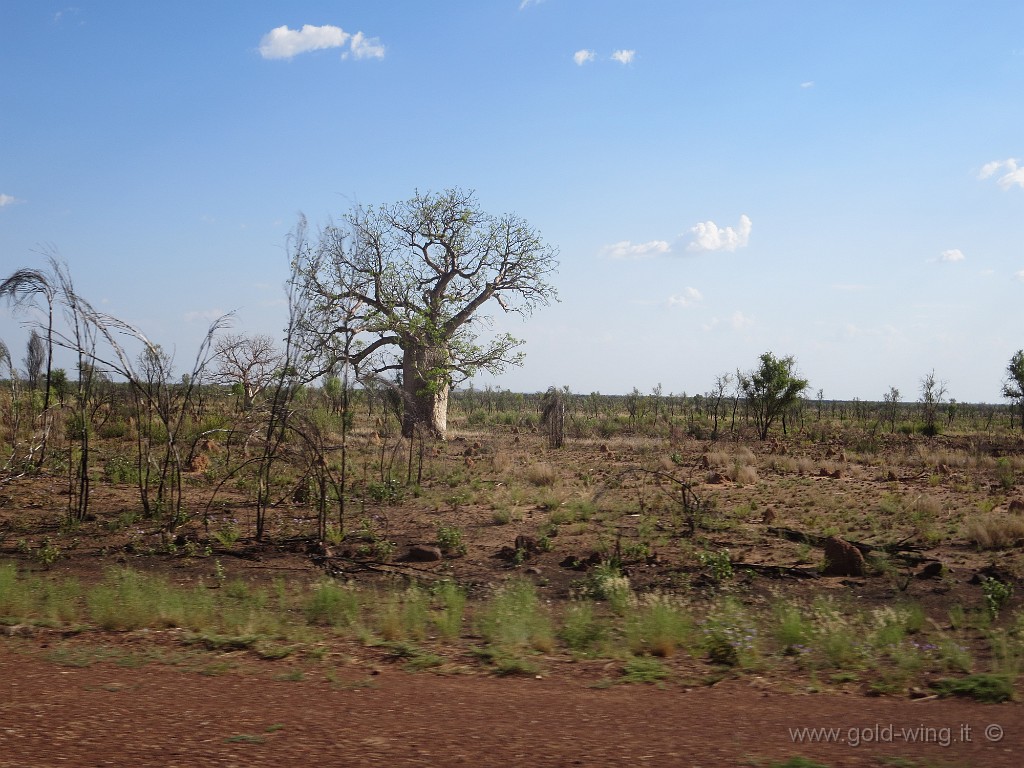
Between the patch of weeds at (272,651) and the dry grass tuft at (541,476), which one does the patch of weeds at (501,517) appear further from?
the patch of weeds at (272,651)

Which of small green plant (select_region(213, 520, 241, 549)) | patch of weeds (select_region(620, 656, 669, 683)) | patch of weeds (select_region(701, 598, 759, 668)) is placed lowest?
patch of weeds (select_region(620, 656, 669, 683))

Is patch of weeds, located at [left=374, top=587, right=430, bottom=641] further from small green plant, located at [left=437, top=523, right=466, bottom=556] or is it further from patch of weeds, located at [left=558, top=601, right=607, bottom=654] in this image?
small green plant, located at [left=437, top=523, right=466, bottom=556]

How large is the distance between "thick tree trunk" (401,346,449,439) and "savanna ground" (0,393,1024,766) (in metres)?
8.09

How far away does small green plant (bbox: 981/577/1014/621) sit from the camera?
782 centimetres

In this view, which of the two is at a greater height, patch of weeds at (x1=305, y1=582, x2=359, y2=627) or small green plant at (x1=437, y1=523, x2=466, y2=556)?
small green plant at (x1=437, y1=523, x2=466, y2=556)

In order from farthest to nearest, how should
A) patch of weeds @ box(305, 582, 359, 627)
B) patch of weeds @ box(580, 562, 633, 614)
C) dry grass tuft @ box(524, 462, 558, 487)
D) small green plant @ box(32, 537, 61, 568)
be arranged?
dry grass tuft @ box(524, 462, 558, 487) → small green plant @ box(32, 537, 61, 568) → patch of weeds @ box(580, 562, 633, 614) → patch of weeds @ box(305, 582, 359, 627)

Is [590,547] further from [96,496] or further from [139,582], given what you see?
[96,496]

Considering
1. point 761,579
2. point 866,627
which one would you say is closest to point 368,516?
point 761,579

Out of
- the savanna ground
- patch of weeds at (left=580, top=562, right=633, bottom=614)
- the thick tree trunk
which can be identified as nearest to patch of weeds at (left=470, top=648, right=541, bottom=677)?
the savanna ground

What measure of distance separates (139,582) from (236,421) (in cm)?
332

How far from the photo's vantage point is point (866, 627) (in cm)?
739

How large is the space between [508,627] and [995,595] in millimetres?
5449

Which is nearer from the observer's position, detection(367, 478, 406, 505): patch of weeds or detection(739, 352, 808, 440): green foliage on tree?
detection(367, 478, 406, 505): patch of weeds

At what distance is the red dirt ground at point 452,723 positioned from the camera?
13.8ft
